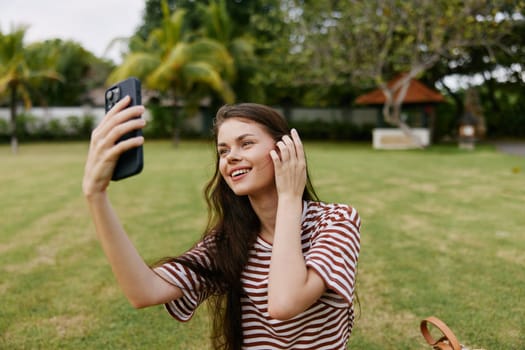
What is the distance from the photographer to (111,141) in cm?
110

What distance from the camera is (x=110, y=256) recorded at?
1.27 metres

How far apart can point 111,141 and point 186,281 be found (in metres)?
0.72

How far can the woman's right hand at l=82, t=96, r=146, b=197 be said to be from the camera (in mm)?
1080

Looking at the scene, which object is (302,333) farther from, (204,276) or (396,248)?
(396,248)

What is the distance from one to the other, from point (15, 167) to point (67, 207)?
275 inches

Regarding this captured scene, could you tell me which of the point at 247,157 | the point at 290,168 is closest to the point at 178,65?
the point at 247,157

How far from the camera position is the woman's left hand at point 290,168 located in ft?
4.43

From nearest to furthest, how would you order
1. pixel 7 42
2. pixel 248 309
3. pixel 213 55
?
pixel 248 309
pixel 7 42
pixel 213 55

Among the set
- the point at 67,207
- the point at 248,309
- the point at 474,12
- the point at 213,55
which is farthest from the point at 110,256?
the point at 213,55

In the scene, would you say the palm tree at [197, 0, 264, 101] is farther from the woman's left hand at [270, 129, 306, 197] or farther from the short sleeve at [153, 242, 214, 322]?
the woman's left hand at [270, 129, 306, 197]

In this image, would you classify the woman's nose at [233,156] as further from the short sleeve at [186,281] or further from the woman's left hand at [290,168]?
the short sleeve at [186,281]

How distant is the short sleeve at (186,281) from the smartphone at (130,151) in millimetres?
561

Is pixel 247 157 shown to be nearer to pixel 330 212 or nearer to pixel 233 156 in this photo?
pixel 233 156

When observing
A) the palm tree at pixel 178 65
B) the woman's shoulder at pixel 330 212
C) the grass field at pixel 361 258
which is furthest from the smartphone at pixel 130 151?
the palm tree at pixel 178 65
